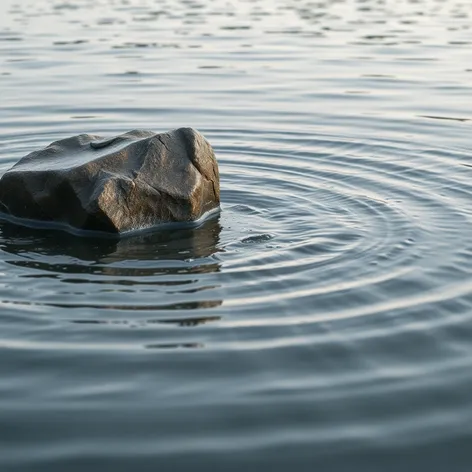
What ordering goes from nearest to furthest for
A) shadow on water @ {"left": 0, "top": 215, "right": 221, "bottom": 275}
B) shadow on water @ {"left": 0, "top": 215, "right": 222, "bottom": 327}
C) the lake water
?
the lake water < shadow on water @ {"left": 0, "top": 215, "right": 222, "bottom": 327} < shadow on water @ {"left": 0, "top": 215, "right": 221, "bottom": 275}

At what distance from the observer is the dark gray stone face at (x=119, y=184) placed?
816 cm

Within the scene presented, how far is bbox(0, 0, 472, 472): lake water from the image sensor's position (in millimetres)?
4809

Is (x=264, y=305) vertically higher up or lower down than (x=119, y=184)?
lower down

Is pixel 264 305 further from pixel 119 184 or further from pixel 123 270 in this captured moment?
pixel 119 184

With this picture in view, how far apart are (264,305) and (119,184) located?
7.52 ft

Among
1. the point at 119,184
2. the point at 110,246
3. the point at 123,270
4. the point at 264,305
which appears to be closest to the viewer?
the point at 264,305

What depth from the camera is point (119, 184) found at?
8133mm

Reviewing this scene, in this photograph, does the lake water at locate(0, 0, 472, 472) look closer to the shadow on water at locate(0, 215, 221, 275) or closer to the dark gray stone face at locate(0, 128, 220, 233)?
the shadow on water at locate(0, 215, 221, 275)

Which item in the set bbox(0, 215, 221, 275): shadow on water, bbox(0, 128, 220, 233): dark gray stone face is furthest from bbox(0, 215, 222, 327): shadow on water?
bbox(0, 128, 220, 233): dark gray stone face

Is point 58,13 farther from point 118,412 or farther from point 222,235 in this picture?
point 118,412

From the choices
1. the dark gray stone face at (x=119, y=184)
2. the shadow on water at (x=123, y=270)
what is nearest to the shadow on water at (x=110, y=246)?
the shadow on water at (x=123, y=270)

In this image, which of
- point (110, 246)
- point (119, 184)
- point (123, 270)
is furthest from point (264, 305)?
point (119, 184)

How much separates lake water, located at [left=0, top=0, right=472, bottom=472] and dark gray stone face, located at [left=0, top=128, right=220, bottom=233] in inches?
9.9

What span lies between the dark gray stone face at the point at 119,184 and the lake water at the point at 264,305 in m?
0.25
